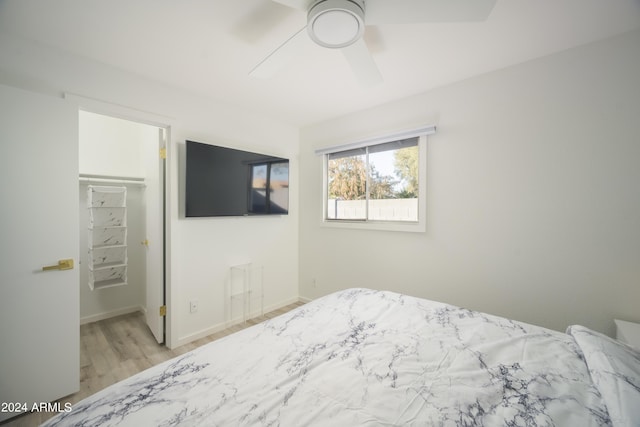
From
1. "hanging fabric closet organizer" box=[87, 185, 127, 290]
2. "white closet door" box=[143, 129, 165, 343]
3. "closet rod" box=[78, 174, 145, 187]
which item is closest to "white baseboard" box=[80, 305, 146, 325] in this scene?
"hanging fabric closet organizer" box=[87, 185, 127, 290]

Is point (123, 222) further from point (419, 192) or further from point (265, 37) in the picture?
point (419, 192)

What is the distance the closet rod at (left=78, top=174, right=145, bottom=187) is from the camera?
276 cm

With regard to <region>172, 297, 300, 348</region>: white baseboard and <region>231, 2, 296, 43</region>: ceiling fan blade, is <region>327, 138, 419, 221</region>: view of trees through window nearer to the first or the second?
<region>172, 297, 300, 348</region>: white baseboard

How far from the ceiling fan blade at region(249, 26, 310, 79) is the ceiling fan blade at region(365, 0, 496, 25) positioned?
1.16ft

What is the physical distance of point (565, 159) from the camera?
1775mm

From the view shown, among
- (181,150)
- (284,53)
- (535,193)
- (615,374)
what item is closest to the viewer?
(615,374)

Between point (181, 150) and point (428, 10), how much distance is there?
2239 millimetres

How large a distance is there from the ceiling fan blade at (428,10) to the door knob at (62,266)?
242 centimetres

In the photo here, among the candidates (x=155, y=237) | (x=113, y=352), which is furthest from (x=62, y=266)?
(x=113, y=352)

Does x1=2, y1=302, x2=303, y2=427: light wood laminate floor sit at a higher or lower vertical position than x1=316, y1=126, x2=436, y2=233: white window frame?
lower

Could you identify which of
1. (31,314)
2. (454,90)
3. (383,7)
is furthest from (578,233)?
(31,314)

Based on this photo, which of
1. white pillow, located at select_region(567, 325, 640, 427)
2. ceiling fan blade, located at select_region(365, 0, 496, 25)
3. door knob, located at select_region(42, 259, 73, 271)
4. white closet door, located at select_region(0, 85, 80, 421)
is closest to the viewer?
white pillow, located at select_region(567, 325, 640, 427)

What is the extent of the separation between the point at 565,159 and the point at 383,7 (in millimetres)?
1701

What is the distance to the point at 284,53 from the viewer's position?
1433mm
